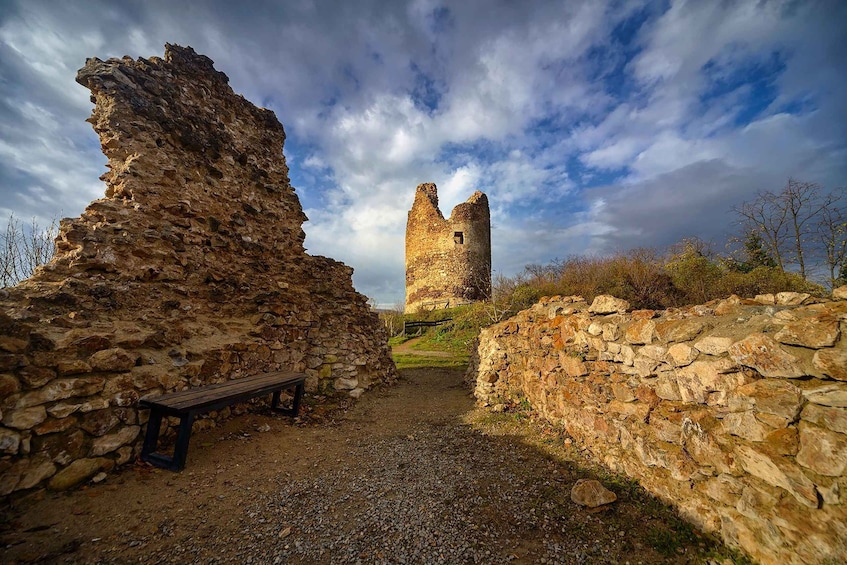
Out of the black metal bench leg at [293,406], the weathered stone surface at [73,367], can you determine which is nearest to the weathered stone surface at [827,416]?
the black metal bench leg at [293,406]

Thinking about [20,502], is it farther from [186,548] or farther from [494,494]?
[494,494]

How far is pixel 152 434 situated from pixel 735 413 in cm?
548

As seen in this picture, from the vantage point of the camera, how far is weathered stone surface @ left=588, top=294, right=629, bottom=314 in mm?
4230

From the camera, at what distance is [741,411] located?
2539 mm

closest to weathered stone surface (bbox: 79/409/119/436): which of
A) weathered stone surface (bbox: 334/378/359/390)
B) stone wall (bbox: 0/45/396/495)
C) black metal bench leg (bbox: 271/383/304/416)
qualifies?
stone wall (bbox: 0/45/396/495)

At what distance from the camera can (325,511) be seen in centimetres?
302

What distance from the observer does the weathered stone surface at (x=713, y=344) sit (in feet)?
9.11

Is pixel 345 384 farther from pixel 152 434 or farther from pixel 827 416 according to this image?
pixel 827 416

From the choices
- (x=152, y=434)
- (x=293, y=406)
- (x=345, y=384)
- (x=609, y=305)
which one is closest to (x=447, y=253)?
(x=345, y=384)

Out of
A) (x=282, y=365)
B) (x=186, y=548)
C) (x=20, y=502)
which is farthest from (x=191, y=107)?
(x=186, y=548)

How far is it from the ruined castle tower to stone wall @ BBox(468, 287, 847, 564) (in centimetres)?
1762

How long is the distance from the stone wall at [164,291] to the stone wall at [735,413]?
16.8ft

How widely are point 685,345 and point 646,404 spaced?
74cm

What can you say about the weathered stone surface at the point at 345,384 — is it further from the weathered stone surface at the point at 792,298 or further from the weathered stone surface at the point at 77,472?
the weathered stone surface at the point at 792,298
